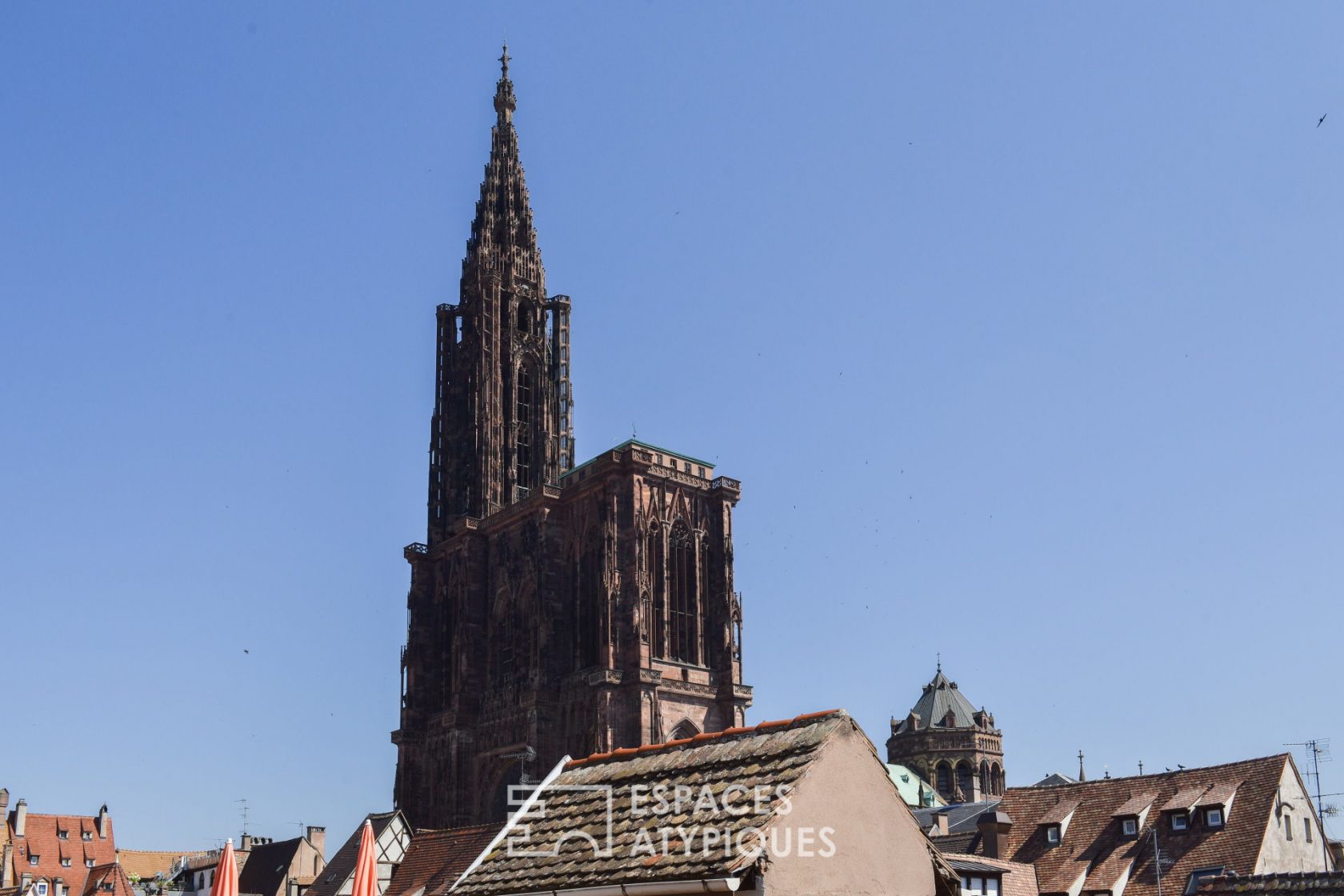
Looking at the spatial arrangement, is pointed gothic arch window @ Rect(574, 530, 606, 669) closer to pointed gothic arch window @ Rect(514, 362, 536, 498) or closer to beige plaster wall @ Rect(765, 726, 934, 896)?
pointed gothic arch window @ Rect(514, 362, 536, 498)

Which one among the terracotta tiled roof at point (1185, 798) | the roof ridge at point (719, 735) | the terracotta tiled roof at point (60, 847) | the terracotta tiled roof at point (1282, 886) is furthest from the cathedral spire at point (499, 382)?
the roof ridge at point (719, 735)

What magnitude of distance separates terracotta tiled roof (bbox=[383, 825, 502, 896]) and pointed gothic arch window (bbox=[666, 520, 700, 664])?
34.2 metres

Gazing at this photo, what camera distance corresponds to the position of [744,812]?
32.4ft

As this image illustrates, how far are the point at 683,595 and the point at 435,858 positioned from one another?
127 ft

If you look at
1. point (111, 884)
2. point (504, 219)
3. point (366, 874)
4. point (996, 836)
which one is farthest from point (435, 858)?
point (504, 219)

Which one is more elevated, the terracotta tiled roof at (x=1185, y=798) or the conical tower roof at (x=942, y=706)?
the conical tower roof at (x=942, y=706)

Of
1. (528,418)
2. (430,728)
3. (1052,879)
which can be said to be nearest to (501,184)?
(528,418)

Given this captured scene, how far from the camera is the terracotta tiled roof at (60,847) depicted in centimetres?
8962

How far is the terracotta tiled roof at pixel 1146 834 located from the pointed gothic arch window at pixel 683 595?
34.4 meters

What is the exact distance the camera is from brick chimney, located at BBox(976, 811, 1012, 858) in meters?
51.3

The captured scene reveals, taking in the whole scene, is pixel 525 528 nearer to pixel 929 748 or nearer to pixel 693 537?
pixel 693 537

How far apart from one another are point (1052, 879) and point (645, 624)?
37.0m

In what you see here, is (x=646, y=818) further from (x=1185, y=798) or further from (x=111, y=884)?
(x=111, y=884)

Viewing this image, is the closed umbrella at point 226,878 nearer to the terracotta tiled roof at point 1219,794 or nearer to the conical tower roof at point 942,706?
the terracotta tiled roof at point 1219,794
